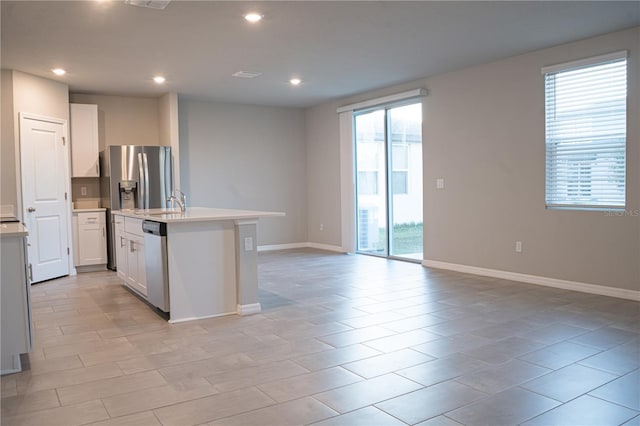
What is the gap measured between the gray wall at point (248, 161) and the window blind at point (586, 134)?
485 cm

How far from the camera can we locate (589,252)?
5.09 meters

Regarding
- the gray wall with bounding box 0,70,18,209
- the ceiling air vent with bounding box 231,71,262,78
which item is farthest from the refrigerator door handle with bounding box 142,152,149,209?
the ceiling air vent with bounding box 231,71,262,78

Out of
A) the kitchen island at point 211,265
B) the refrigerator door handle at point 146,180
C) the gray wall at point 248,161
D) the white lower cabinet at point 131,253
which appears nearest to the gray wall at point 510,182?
the gray wall at point 248,161

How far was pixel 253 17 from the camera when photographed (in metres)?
4.20

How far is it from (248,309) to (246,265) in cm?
39

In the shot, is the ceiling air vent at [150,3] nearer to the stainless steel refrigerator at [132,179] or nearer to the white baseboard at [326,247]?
the stainless steel refrigerator at [132,179]

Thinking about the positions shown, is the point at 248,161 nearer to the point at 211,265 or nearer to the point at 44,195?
the point at 44,195

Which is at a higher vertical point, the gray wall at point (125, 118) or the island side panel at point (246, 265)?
the gray wall at point (125, 118)

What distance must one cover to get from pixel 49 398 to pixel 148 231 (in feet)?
6.49

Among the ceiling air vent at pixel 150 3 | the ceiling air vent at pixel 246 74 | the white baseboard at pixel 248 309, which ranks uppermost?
the ceiling air vent at pixel 246 74

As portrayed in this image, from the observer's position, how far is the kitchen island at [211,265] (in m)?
4.23

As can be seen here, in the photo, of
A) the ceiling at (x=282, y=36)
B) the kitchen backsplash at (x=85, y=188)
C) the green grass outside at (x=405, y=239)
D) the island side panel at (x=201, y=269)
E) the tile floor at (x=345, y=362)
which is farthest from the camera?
the kitchen backsplash at (x=85, y=188)

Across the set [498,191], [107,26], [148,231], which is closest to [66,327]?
[148,231]

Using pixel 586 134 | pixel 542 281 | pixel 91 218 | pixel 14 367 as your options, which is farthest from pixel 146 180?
pixel 586 134
